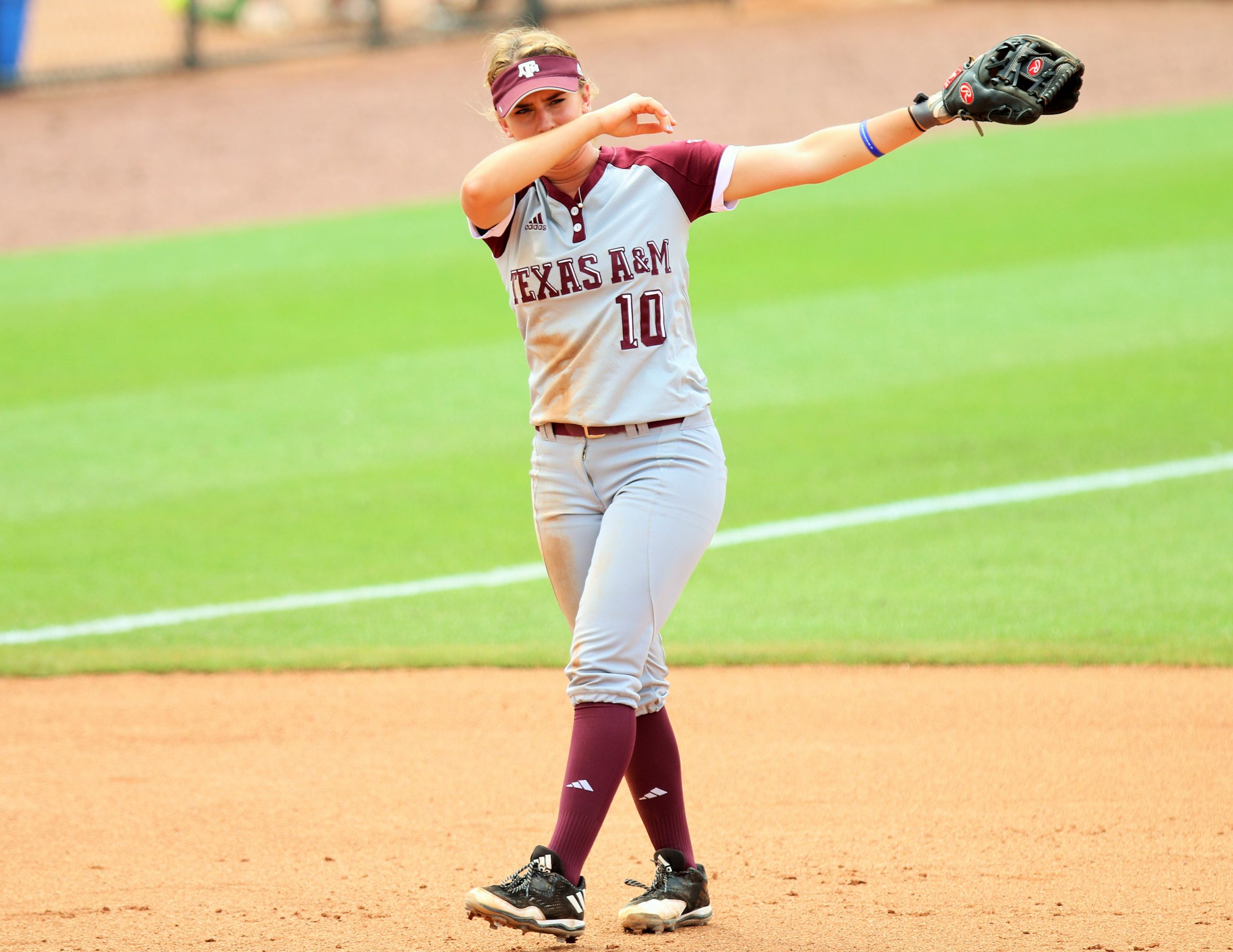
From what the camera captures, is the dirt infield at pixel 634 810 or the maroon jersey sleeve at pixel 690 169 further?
the dirt infield at pixel 634 810

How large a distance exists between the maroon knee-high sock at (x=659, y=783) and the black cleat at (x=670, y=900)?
0.10 ft

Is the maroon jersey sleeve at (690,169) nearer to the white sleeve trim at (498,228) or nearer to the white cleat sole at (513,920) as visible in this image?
the white sleeve trim at (498,228)

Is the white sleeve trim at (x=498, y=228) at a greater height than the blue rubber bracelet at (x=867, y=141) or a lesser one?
lesser

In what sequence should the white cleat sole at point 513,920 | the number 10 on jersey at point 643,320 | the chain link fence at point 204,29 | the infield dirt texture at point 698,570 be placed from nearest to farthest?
1. the white cleat sole at point 513,920
2. the number 10 on jersey at point 643,320
3. the infield dirt texture at point 698,570
4. the chain link fence at point 204,29

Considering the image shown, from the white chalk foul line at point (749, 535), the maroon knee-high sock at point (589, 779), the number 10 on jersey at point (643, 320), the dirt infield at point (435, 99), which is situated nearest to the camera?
the maroon knee-high sock at point (589, 779)

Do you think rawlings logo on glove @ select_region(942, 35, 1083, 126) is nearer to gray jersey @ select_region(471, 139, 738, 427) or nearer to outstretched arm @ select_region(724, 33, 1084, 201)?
outstretched arm @ select_region(724, 33, 1084, 201)

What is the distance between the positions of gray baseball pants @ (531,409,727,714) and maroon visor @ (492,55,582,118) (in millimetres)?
758

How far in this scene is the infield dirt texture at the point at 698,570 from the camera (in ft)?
13.3

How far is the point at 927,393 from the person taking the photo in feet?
30.5

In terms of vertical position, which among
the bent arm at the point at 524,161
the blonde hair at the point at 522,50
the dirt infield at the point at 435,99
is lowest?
the bent arm at the point at 524,161

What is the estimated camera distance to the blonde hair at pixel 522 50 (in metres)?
3.44

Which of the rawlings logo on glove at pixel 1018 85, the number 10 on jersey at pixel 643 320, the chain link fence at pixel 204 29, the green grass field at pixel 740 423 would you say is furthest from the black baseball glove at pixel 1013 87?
→ the chain link fence at pixel 204 29

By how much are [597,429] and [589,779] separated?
30.9 inches

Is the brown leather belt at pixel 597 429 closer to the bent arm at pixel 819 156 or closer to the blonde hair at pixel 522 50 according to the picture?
the bent arm at pixel 819 156
